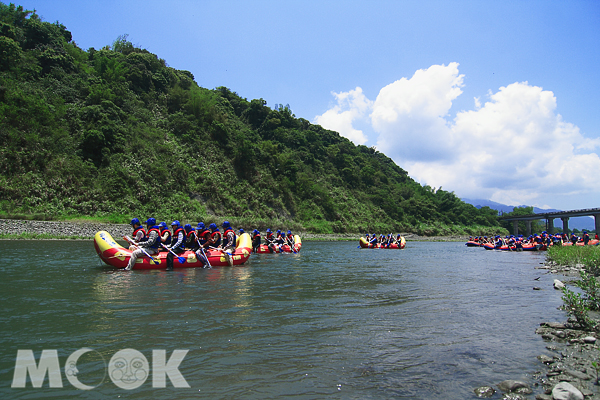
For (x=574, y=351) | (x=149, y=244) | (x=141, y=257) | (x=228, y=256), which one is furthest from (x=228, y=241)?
(x=574, y=351)

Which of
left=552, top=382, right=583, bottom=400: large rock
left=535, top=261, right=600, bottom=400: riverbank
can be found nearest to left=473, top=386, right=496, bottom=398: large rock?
left=535, top=261, right=600, bottom=400: riverbank

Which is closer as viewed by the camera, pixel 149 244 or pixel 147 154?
pixel 149 244

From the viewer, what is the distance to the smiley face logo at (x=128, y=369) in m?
3.87

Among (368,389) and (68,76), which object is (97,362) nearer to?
(368,389)

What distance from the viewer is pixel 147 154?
42.2 m

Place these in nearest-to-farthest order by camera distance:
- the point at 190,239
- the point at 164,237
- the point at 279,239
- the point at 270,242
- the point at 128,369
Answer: the point at 128,369 < the point at 164,237 < the point at 190,239 < the point at 270,242 < the point at 279,239

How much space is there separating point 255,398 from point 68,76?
53.6m

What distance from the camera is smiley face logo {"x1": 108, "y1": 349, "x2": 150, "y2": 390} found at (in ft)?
12.7

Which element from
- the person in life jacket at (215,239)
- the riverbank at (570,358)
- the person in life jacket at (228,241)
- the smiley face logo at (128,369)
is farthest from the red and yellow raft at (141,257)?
the riverbank at (570,358)

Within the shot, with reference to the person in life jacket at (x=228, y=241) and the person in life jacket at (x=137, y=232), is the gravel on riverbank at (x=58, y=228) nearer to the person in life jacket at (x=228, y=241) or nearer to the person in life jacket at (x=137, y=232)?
the person in life jacket at (x=228, y=241)

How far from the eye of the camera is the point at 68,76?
43.9 meters

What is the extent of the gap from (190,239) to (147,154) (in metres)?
31.9

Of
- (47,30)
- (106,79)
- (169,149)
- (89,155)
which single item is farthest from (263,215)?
(47,30)

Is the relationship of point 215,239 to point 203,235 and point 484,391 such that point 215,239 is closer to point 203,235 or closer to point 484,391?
point 203,235
